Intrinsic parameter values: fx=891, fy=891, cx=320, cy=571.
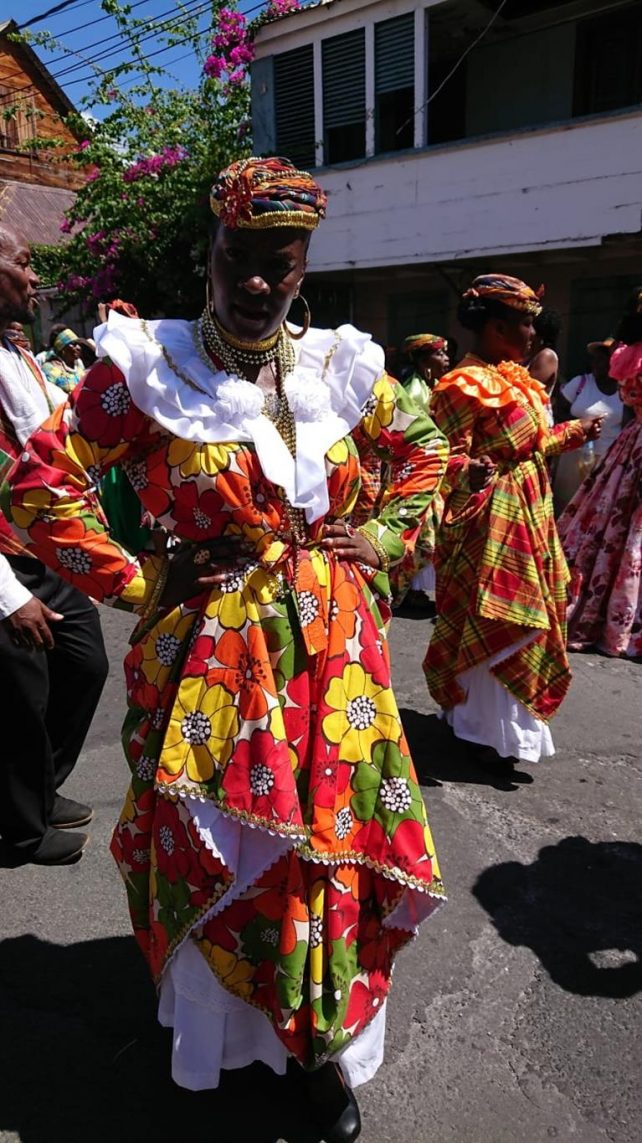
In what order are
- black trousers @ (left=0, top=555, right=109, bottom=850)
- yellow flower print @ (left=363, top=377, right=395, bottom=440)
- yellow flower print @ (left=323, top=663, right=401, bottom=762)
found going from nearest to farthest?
yellow flower print @ (left=323, top=663, right=401, bottom=762)
yellow flower print @ (left=363, top=377, right=395, bottom=440)
black trousers @ (left=0, top=555, right=109, bottom=850)

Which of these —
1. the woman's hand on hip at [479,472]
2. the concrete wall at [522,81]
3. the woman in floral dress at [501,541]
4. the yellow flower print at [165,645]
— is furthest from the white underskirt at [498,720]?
the concrete wall at [522,81]

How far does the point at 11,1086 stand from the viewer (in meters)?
2.25

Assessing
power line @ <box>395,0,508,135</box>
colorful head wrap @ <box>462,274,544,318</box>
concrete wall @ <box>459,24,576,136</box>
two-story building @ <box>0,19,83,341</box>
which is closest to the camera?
colorful head wrap @ <box>462,274,544,318</box>

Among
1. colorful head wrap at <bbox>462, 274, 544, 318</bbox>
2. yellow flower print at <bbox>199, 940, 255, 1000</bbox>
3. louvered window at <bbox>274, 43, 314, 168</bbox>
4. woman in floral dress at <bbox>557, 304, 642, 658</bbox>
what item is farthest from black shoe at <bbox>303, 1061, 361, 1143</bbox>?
louvered window at <bbox>274, 43, 314, 168</bbox>

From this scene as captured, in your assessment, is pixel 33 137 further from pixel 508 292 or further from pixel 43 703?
pixel 43 703

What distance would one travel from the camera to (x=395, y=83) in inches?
424

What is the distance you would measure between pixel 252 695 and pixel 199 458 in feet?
1.66

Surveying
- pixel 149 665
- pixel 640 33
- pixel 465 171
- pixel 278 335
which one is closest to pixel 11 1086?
pixel 149 665

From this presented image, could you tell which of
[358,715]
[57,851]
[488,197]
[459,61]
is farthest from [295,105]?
[358,715]

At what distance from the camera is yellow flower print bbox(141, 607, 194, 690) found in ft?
6.39

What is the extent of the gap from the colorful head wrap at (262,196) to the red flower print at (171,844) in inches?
48.7

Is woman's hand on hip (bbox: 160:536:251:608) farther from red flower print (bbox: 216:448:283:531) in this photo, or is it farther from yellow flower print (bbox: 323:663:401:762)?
yellow flower print (bbox: 323:663:401:762)

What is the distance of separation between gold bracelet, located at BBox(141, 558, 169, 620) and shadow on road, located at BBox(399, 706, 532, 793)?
2.30m

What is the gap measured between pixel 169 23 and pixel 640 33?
8.26 meters
